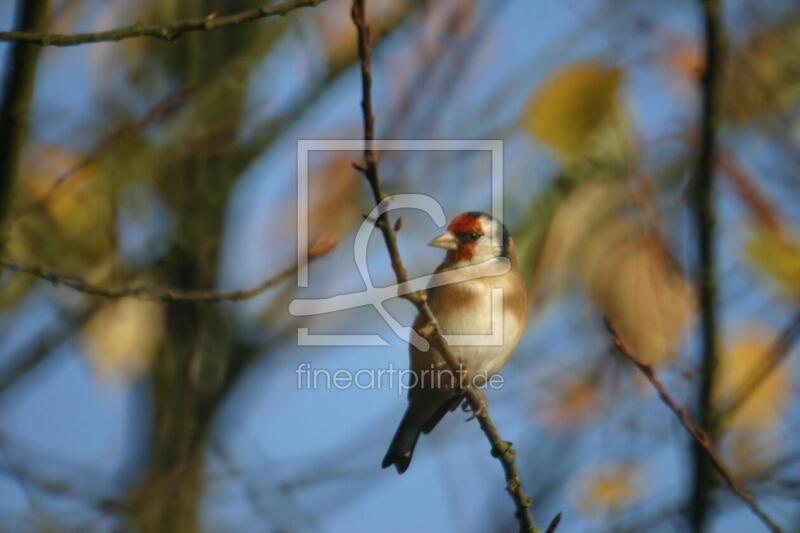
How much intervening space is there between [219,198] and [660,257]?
2.14 meters

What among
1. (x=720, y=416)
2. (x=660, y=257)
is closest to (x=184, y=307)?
(x=660, y=257)

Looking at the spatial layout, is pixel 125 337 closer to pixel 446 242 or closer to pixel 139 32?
pixel 446 242

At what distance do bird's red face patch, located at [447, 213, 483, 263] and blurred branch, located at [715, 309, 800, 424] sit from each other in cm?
113

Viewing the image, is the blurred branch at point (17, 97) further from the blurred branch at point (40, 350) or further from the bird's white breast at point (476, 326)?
the bird's white breast at point (476, 326)

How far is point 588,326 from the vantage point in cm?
415

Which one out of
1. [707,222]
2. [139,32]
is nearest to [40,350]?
[139,32]

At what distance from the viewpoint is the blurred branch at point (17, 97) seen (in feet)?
8.80

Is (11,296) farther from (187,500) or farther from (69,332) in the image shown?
(187,500)

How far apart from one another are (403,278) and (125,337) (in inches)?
119

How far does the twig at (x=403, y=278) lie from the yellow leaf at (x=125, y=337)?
204 centimetres

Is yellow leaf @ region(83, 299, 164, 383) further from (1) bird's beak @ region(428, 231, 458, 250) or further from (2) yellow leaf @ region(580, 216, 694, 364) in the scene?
(2) yellow leaf @ region(580, 216, 694, 364)

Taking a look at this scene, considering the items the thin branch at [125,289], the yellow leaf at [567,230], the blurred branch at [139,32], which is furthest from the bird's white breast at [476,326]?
the blurred branch at [139,32]

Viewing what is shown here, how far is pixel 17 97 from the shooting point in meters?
2.74

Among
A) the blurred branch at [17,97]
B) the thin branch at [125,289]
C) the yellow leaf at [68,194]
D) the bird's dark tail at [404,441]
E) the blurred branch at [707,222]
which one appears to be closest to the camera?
the thin branch at [125,289]
